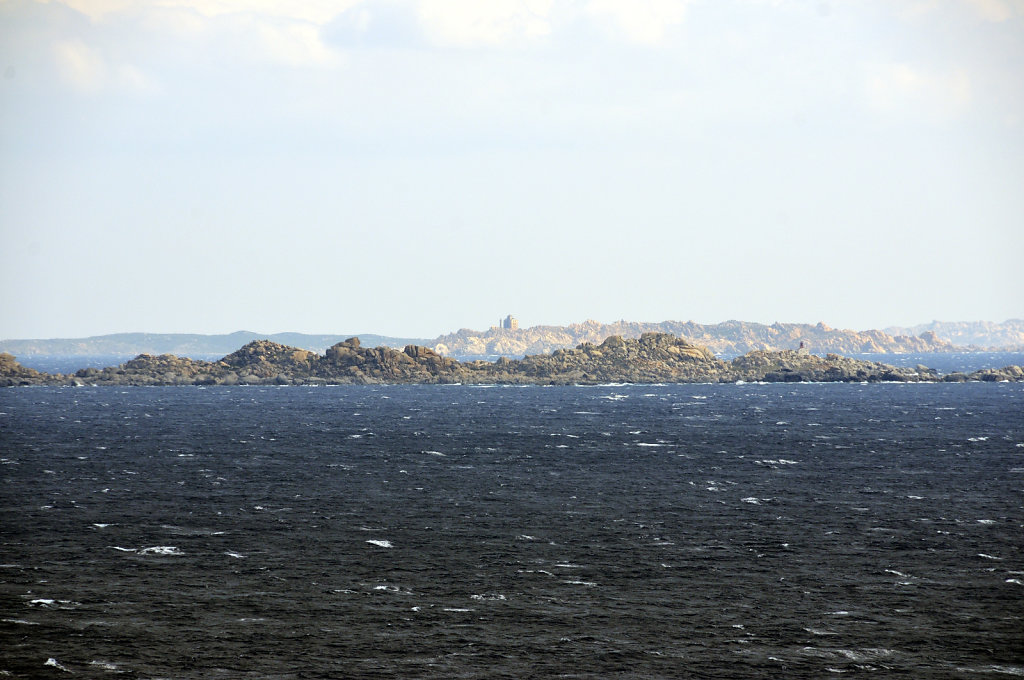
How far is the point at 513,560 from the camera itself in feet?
152

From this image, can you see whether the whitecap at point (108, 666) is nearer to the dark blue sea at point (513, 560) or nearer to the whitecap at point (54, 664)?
the dark blue sea at point (513, 560)

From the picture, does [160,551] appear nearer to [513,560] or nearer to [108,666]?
[108,666]

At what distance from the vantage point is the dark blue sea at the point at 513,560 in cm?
3316

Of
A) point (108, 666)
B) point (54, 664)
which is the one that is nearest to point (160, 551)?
point (54, 664)

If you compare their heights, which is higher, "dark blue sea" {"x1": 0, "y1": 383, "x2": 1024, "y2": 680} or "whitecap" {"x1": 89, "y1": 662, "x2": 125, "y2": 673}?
"dark blue sea" {"x1": 0, "y1": 383, "x2": 1024, "y2": 680}

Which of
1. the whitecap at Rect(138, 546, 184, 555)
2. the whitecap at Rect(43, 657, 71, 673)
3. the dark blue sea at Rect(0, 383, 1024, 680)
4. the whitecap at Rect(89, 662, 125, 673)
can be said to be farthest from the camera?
the whitecap at Rect(138, 546, 184, 555)

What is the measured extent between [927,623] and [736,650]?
8095 mm

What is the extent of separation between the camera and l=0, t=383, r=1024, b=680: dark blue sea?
33156 mm

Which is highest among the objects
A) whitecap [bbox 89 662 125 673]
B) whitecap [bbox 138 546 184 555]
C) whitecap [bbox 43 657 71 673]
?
whitecap [bbox 138 546 184 555]

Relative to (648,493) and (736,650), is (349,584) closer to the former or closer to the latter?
(736,650)

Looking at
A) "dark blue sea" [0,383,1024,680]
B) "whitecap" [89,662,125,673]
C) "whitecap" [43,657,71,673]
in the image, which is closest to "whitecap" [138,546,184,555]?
"dark blue sea" [0,383,1024,680]

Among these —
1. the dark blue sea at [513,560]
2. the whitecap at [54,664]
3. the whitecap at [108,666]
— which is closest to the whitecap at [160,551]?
the dark blue sea at [513,560]

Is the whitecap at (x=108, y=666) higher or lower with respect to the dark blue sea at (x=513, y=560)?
lower

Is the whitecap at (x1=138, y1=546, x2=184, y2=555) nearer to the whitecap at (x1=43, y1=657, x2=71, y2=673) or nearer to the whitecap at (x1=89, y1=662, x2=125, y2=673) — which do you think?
the whitecap at (x1=43, y1=657, x2=71, y2=673)
